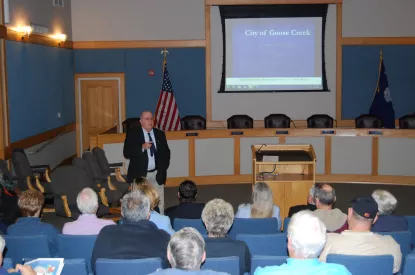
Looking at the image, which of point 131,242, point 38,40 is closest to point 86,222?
point 131,242

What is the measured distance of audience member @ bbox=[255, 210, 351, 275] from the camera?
2848mm

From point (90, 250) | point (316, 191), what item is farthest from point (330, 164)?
point (90, 250)

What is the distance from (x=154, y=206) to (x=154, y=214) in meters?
0.22

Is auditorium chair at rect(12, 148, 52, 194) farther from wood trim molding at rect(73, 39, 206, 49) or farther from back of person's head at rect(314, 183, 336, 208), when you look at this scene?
wood trim molding at rect(73, 39, 206, 49)

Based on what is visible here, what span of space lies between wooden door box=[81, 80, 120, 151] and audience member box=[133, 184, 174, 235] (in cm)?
890

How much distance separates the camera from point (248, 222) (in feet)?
16.2

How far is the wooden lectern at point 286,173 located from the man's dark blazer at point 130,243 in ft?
12.9

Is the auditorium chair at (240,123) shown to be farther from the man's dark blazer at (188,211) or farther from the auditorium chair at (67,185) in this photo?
the man's dark blazer at (188,211)

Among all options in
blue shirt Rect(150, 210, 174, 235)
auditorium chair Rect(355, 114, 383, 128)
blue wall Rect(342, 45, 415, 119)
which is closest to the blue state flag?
blue wall Rect(342, 45, 415, 119)

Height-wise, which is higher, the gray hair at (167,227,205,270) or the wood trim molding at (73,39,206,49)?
the wood trim molding at (73,39,206,49)

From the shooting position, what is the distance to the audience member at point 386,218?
461 cm

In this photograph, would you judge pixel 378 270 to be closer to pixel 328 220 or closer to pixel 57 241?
pixel 328 220

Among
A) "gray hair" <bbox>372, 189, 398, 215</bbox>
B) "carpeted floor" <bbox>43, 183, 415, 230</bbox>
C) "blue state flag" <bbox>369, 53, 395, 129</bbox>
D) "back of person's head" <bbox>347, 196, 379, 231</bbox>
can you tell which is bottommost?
"carpeted floor" <bbox>43, 183, 415, 230</bbox>

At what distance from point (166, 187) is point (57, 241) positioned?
6125 mm
